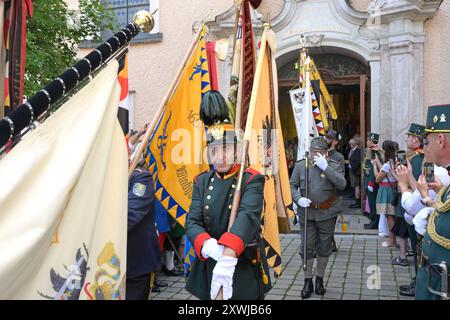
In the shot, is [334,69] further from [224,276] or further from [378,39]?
[224,276]

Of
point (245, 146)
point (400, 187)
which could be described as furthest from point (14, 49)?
point (400, 187)

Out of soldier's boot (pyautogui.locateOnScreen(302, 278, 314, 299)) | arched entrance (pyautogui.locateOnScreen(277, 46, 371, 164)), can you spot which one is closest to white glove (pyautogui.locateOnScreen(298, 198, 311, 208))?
soldier's boot (pyautogui.locateOnScreen(302, 278, 314, 299))

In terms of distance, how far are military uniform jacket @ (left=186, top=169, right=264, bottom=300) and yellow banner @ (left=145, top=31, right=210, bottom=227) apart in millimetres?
936

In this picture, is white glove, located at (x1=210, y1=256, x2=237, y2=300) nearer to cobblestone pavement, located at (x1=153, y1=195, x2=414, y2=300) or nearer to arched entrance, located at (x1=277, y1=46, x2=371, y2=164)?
cobblestone pavement, located at (x1=153, y1=195, x2=414, y2=300)

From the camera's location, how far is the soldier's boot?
17.4 feet

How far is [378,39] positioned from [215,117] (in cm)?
807

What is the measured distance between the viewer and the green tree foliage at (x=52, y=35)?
19.3ft

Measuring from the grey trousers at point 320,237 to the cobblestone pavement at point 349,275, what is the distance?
1.60 ft

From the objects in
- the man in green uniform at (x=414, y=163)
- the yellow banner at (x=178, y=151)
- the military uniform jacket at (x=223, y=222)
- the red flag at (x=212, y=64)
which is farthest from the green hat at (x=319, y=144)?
the military uniform jacket at (x=223, y=222)

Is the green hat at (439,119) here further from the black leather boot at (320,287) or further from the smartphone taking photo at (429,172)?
the black leather boot at (320,287)

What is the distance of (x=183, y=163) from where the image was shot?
163 inches

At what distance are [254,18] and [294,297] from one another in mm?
7256
